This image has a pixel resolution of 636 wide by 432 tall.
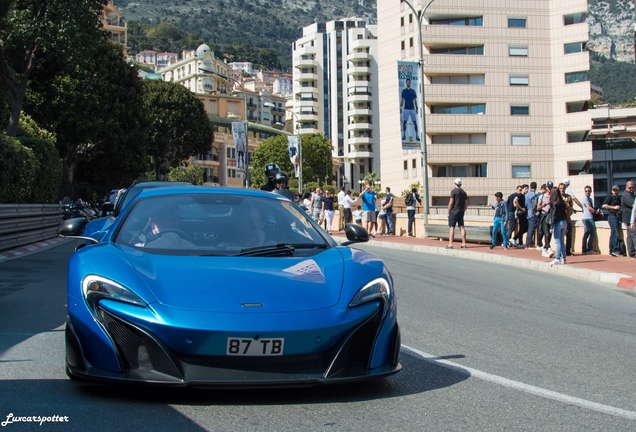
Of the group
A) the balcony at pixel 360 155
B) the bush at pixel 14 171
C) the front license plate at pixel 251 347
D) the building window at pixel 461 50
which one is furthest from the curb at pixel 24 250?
the balcony at pixel 360 155

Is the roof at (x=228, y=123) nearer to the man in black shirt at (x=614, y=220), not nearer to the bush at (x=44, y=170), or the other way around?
the bush at (x=44, y=170)

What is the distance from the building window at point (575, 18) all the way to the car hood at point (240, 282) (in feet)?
225

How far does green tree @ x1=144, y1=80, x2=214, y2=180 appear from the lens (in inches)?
2847

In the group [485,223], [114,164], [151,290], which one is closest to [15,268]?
[151,290]

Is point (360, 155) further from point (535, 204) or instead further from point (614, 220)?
point (614, 220)

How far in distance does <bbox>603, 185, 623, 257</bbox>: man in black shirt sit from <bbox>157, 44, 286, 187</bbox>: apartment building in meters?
79.1

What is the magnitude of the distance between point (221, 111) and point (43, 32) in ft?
348

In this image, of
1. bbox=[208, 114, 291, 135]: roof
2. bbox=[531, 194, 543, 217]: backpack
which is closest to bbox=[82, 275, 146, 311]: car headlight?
bbox=[531, 194, 543, 217]: backpack

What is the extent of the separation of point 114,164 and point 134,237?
51304 mm

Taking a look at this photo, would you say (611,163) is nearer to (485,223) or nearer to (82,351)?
(485,223)

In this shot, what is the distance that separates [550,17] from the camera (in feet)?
223

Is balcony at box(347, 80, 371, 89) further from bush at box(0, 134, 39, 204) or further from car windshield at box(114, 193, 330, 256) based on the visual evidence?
car windshield at box(114, 193, 330, 256)

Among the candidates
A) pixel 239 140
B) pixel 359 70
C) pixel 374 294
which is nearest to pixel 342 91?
pixel 359 70

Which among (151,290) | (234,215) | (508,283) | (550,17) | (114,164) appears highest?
(550,17)
